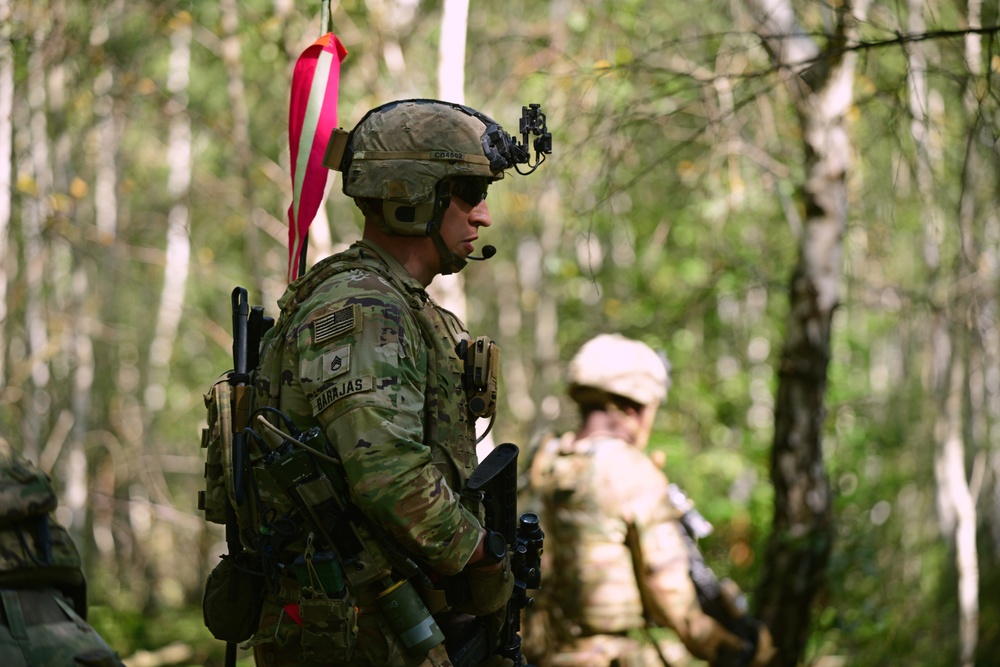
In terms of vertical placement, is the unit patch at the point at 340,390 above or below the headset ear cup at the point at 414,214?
below

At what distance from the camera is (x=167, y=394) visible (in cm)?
1894

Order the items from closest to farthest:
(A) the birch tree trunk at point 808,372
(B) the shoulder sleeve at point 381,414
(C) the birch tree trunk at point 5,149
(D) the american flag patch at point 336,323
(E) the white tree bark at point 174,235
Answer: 1. (B) the shoulder sleeve at point 381,414
2. (D) the american flag patch at point 336,323
3. (A) the birch tree trunk at point 808,372
4. (C) the birch tree trunk at point 5,149
5. (E) the white tree bark at point 174,235

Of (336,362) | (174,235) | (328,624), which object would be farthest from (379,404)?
(174,235)

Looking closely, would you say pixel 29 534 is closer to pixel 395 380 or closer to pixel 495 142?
pixel 395 380

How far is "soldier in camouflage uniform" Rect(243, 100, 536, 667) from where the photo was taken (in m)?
2.43

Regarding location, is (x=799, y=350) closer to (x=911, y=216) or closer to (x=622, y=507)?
(x=622, y=507)

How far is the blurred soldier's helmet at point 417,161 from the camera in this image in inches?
108

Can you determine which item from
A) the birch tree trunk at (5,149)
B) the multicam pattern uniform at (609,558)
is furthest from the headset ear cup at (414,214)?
the birch tree trunk at (5,149)

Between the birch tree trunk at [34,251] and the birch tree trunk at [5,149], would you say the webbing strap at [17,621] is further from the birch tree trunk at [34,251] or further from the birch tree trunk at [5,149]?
the birch tree trunk at [34,251]

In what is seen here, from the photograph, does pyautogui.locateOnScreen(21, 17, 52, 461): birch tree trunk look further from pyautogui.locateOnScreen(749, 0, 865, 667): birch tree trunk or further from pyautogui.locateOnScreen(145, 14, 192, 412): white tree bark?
pyautogui.locateOnScreen(749, 0, 865, 667): birch tree trunk

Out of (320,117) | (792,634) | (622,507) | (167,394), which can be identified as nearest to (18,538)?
(320,117)

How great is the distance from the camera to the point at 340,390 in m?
2.45

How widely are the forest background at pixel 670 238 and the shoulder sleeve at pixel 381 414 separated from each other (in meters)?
1.20

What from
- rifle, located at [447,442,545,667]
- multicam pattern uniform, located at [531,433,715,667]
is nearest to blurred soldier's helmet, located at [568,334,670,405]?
multicam pattern uniform, located at [531,433,715,667]
